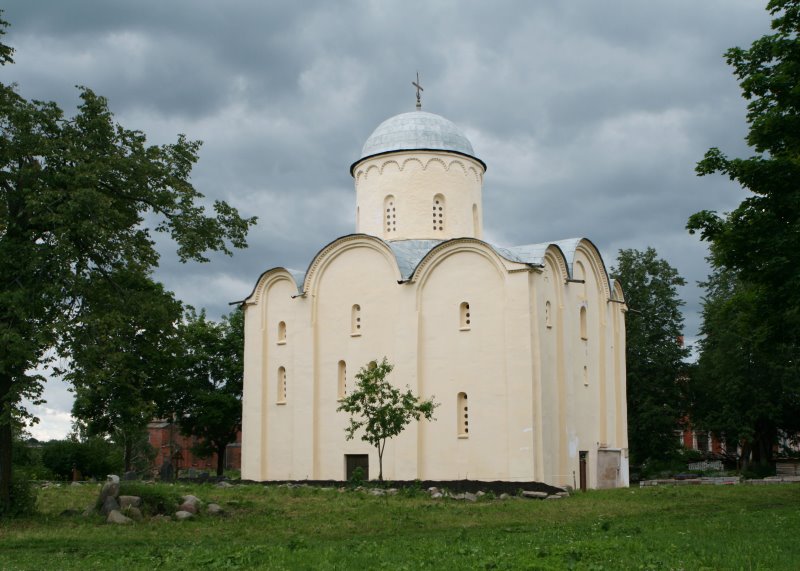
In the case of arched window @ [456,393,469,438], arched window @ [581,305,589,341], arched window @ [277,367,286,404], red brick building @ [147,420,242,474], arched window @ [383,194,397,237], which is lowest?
red brick building @ [147,420,242,474]

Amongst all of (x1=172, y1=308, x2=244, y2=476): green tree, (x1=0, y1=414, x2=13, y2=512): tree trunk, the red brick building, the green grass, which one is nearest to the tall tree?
the green grass

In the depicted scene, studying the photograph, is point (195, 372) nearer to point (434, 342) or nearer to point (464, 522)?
point (434, 342)

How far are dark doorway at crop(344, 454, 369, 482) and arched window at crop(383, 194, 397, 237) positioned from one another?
8.63 m

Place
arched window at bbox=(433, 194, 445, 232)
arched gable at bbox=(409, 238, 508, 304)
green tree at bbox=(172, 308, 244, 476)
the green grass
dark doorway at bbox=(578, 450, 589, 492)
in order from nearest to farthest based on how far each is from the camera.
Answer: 1. the green grass
2. arched gable at bbox=(409, 238, 508, 304)
3. dark doorway at bbox=(578, 450, 589, 492)
4. arched window at bbox=(433, 194, 445, 232)
5. green tree at bbox=(172, 308, 244, 476)

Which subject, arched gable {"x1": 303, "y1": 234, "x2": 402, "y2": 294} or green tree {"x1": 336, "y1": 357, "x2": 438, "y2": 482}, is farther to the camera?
arched gable {"x1": 303, "y1": 234, "x2": 402, "y2": 294}

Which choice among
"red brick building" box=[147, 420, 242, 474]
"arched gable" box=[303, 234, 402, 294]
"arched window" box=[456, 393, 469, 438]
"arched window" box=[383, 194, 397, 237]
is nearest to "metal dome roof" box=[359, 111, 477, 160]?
"arched window" box=[383, 194, 397, 237]

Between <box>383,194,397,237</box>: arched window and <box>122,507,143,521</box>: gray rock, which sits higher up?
A: <box>383,194,397,237</box>: arched window

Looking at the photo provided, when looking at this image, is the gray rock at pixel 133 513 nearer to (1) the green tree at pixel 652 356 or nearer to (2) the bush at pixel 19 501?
(2) the bush at pixel 19 501

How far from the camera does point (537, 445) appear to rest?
28.0 metres

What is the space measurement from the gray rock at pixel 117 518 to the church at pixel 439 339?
13166mm

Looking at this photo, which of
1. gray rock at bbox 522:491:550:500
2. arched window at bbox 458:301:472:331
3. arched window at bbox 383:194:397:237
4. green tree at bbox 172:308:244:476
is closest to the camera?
gray rock at bbox 522:491:550:500

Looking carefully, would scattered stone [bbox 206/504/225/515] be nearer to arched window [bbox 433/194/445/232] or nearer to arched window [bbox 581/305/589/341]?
arched window [bbox 581/305/589/341]

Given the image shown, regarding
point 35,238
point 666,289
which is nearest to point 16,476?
point 35,238

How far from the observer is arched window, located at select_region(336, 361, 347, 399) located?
32406mm
